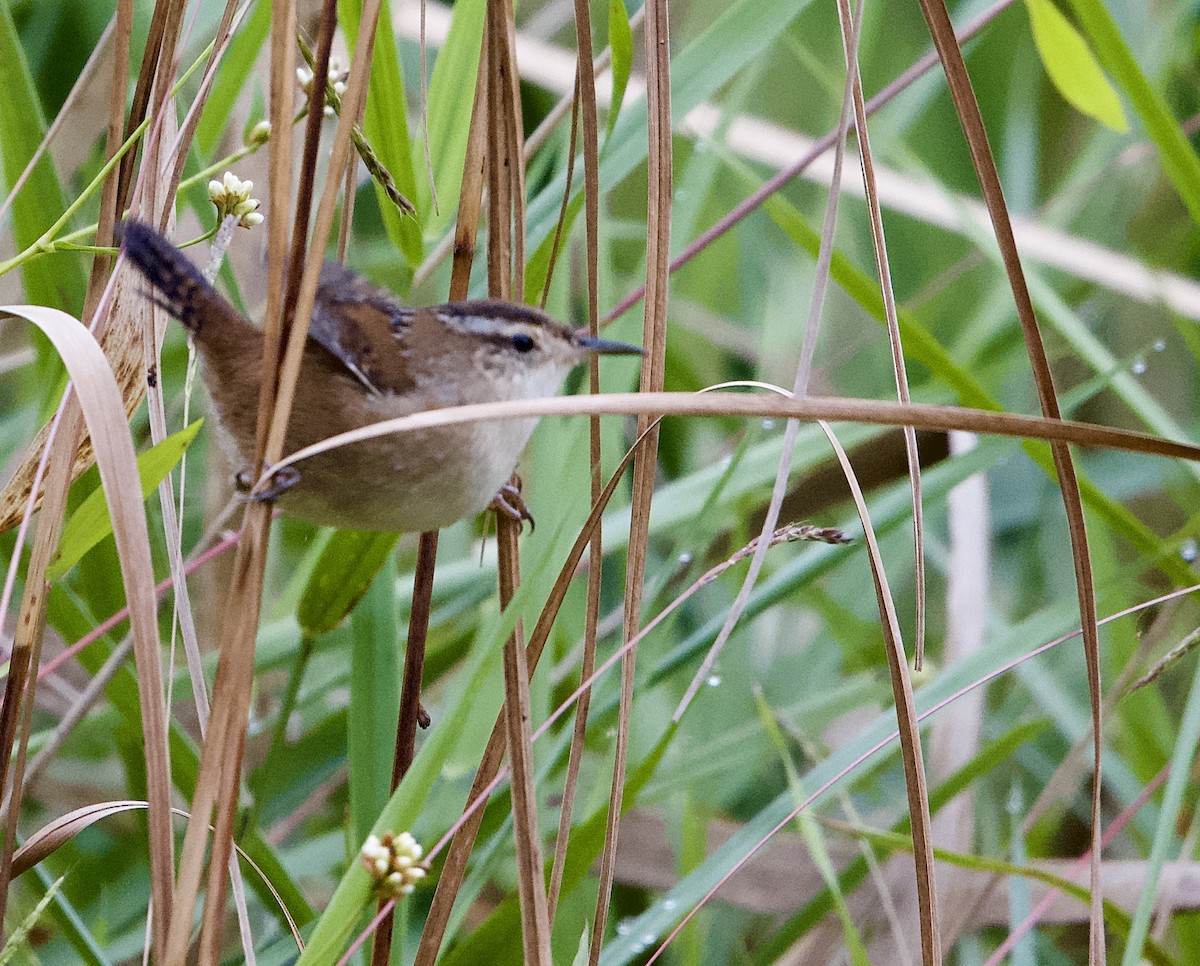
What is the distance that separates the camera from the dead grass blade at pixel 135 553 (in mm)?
782

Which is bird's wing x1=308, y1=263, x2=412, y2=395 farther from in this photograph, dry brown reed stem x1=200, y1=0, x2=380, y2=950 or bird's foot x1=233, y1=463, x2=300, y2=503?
dry brown reed stem x1=200, y1=0, x2=380, y2=950

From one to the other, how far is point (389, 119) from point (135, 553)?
0.67 metres

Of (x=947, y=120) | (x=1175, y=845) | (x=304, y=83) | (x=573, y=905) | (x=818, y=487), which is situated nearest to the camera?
(x=304, y=83)

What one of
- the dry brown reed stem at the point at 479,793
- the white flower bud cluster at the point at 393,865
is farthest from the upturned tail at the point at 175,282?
the white flower bud cluster at the point at 393,865

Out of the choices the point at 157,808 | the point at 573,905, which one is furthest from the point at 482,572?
the point at 157,808

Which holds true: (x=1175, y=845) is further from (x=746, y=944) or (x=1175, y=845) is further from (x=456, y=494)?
(x=456, y=494)

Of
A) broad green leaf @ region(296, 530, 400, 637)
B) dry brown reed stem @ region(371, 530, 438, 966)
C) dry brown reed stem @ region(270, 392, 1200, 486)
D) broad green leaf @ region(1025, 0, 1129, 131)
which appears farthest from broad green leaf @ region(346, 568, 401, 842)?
broad green leaf @ region(1025, 0, 1129, 131)

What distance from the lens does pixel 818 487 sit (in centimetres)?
230

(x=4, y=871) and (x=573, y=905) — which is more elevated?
(x=4, y=871)

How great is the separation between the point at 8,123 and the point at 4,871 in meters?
0.84

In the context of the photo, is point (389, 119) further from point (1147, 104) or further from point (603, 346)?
point (1147, 104)

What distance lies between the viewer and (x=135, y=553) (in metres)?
0.78

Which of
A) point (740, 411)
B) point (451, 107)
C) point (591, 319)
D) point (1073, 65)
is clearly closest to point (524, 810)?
point (740, 411)

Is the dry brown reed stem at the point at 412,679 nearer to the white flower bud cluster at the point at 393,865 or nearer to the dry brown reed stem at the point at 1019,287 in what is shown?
the white flower bud cluster at the point at 393,865
